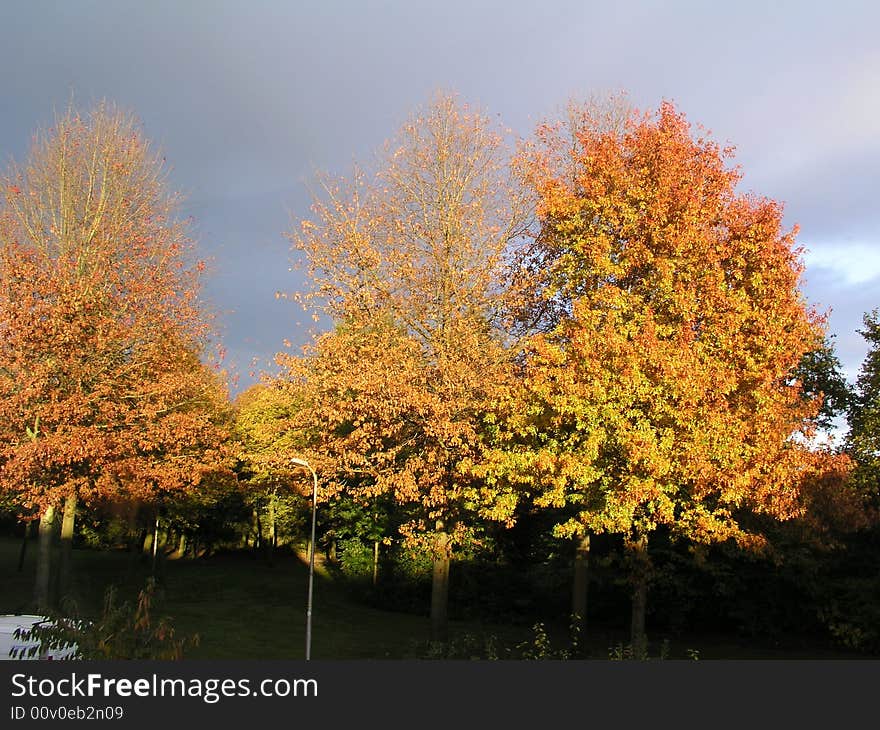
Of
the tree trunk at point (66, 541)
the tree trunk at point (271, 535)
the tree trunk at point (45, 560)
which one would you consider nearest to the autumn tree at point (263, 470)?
the tree trunk at point (271, 535)

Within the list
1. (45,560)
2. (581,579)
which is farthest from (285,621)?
(581,579)

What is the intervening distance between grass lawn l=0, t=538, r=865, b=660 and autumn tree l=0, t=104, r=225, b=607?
4568mm

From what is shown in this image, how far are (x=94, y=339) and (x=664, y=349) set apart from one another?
20128 mm

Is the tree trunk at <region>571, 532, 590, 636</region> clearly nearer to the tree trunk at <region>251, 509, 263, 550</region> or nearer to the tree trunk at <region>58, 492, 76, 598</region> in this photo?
the tree trunk at <region>58, 492, 76, 598</region>

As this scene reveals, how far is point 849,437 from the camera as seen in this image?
2627 centimetres

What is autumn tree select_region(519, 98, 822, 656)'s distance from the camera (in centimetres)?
1912

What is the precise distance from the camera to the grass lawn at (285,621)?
26.8 m

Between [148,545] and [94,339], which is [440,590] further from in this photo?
[148,545]

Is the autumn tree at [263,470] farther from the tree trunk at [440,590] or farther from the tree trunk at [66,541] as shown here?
the tree trunk at [440,590]

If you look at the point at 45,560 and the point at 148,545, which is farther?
the point at 148,545

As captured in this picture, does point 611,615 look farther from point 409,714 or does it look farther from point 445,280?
point 409,714

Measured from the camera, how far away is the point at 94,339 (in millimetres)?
28531

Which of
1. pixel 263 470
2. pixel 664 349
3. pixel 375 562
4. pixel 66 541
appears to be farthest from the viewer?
pixel 375 562

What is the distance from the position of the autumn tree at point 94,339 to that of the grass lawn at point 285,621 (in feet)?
15.0
